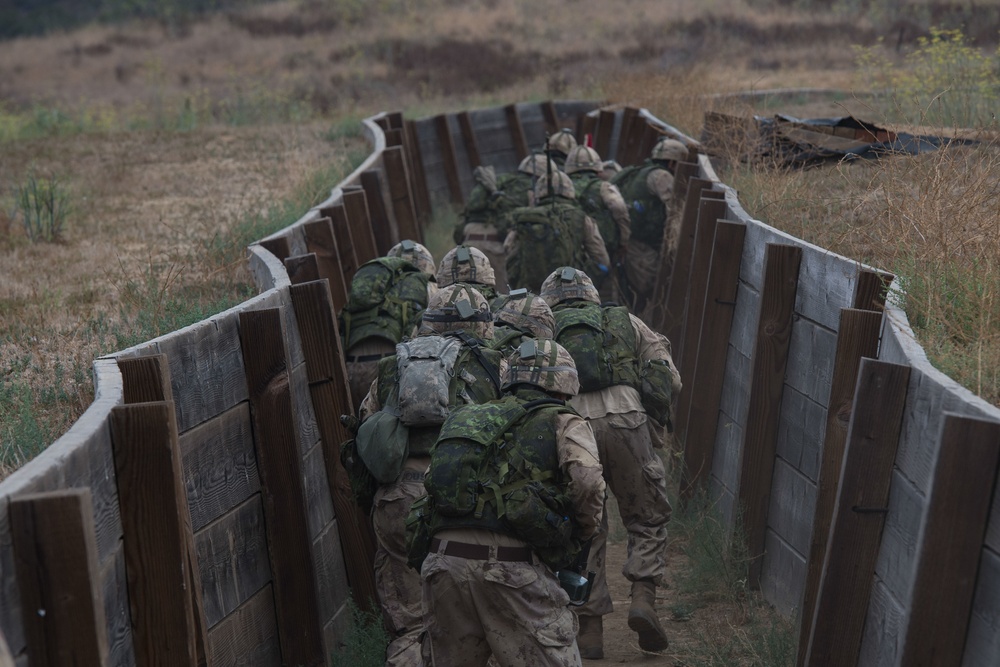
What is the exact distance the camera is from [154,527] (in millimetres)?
3629

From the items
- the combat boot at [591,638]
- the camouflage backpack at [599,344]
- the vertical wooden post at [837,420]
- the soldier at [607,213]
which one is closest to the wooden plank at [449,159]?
the soldier at [607,213]

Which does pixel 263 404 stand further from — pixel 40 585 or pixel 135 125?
pixel 135 125

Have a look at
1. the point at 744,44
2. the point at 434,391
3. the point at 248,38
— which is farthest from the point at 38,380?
the point at 248,38

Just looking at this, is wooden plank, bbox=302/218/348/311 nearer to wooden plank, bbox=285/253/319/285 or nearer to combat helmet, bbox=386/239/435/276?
combat helmet, bbox=386/239/435/276

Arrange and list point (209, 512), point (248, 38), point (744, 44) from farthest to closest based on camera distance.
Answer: point (248, 38)
point (744, 44)
point (209, 512)

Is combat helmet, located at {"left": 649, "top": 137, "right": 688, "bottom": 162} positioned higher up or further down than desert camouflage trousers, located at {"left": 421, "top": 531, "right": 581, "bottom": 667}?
higher up

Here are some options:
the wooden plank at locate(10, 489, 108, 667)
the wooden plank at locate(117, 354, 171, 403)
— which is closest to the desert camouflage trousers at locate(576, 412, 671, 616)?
the wooden plank at locate(117, 354, 171, 403)

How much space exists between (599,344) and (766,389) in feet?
3.15

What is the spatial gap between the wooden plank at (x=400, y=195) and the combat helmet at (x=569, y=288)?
568cm

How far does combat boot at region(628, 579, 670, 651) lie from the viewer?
6.01m

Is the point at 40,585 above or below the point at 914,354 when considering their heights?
below

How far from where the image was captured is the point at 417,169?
16.7 meters

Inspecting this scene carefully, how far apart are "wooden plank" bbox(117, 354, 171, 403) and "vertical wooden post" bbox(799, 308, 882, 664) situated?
8.85 ft

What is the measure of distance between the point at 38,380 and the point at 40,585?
2937 millimetres
